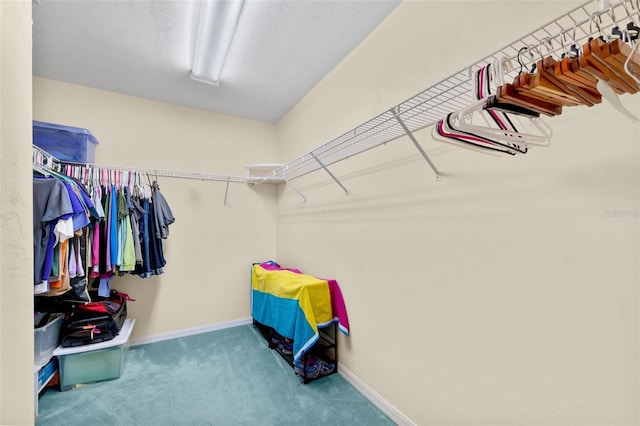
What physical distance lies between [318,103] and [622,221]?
7.47ft

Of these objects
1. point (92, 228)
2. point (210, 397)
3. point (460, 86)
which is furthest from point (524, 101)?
point (92, 228)

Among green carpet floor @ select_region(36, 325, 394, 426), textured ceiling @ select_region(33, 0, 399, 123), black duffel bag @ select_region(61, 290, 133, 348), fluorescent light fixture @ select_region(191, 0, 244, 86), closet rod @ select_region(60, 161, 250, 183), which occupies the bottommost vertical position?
green carpet floor @ select_region(36, 325, 394, 426)

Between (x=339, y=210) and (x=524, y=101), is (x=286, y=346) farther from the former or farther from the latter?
(x=524, y=101)

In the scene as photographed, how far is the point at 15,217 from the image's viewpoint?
0.81 meters

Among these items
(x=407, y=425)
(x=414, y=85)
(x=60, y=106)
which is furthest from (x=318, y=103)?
(x=407, y=425)

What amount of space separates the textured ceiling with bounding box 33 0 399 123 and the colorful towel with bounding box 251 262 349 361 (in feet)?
6.09

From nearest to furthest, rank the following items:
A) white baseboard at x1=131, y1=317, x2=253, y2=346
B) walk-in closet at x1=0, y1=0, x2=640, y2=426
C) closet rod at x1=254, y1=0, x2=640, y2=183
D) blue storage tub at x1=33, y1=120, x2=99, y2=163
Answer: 1. closet rod at x1=254, y1=0, x2=640, y2=183
2. walk-in closet at x1=0, y1=0, x2=640, y2=426
3. blue storage tub at x1=33, y1=120, x2=99, y2=163
4. white baseboard at x1=131, y1=317, x2=253, y2=346

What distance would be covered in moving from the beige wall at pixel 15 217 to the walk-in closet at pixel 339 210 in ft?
0.04

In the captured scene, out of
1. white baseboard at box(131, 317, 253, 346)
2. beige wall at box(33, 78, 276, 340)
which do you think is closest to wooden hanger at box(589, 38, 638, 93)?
beige wall at box(33, 78, 276, 340)

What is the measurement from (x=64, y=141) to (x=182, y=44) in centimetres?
137

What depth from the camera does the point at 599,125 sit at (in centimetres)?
93

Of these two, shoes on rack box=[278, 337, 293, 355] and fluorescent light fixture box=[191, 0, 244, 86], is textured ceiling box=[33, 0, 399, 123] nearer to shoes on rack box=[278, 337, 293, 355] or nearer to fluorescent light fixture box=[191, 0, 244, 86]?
fluorescent light fixture box=[191, 0, 244, 86]

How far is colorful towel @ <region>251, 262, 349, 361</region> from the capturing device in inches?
80.4

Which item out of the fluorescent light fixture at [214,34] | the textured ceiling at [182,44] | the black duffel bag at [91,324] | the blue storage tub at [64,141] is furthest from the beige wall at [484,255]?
the blue storage tub at [64,141]
